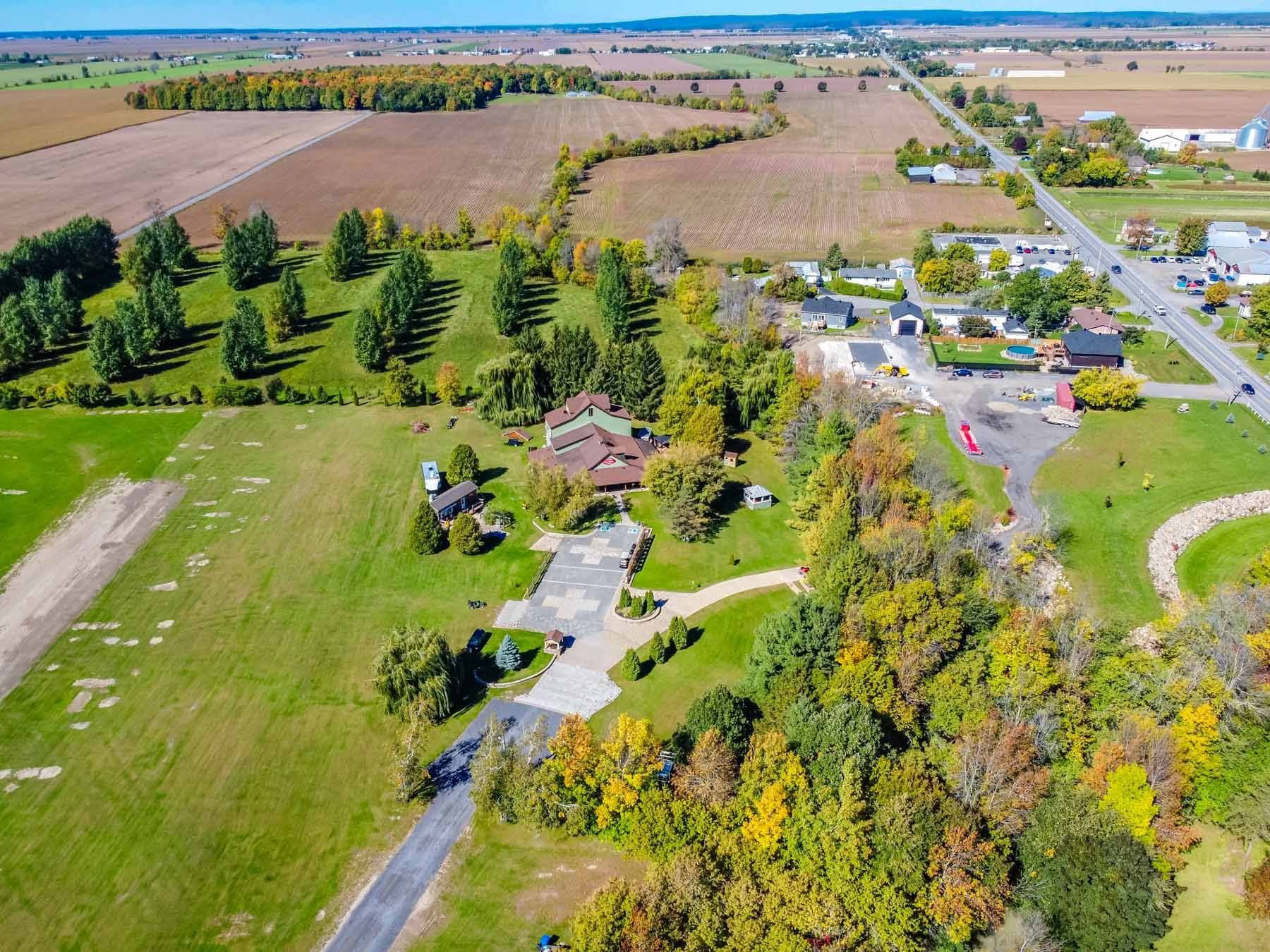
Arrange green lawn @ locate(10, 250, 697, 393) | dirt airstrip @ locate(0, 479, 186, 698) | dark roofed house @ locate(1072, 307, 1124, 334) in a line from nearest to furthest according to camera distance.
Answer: dirt airstrip @ locate(0, 479, 186, 698), green lawn @ locate(10, 250, 697, 393), dark roofed house @ locate(1072, 307, 1124, 334)

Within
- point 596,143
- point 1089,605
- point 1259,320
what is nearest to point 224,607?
point 1089,605

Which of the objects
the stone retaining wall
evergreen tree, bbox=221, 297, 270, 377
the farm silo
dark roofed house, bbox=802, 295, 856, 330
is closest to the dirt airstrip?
evergreen tree, bbox=221, 297, 270, 377

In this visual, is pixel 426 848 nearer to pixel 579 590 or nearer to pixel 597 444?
pixel 579 590

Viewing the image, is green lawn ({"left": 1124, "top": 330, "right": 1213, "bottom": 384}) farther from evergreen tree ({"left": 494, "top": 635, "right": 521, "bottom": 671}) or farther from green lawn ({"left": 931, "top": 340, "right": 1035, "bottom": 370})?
evergreen tree ({"left": 494, "top": 635, "right": 521, "bottom": 671})

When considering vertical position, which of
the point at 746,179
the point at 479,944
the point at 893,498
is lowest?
the point at 479,944

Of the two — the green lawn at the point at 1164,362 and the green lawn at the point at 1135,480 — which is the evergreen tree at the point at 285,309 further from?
the green lawn at the point at 1164,362

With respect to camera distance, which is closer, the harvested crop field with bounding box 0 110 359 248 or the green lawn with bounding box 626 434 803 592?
the green lawn with bounding box 626 434 803 592

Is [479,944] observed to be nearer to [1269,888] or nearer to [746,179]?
[1269,888]
